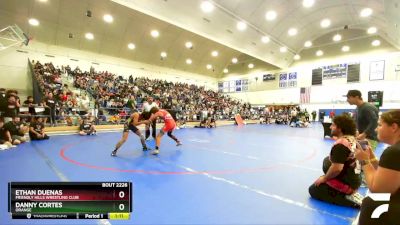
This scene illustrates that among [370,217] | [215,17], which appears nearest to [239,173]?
[370,217]

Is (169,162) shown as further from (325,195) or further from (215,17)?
(215,17)

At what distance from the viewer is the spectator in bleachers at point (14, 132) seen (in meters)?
7.48

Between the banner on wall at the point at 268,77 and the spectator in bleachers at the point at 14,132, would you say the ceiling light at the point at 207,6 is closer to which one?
the spectator in bleachers at the point at 14,132

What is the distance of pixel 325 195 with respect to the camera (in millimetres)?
3264

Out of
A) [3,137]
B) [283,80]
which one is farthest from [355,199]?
[283,80]

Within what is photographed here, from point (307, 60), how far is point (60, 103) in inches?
1049

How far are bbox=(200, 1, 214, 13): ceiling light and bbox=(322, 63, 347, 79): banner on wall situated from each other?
19066mm

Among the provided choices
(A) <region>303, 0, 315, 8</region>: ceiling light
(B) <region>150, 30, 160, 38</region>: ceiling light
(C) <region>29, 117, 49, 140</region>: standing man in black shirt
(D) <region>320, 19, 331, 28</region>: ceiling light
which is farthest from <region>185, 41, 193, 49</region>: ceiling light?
(C) <region>29, 117, 49, 140</region>: standing man in black shirt

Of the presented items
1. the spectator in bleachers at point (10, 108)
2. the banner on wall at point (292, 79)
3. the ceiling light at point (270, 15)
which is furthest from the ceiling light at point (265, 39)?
the spectator in bleachers at point (10, 108)
